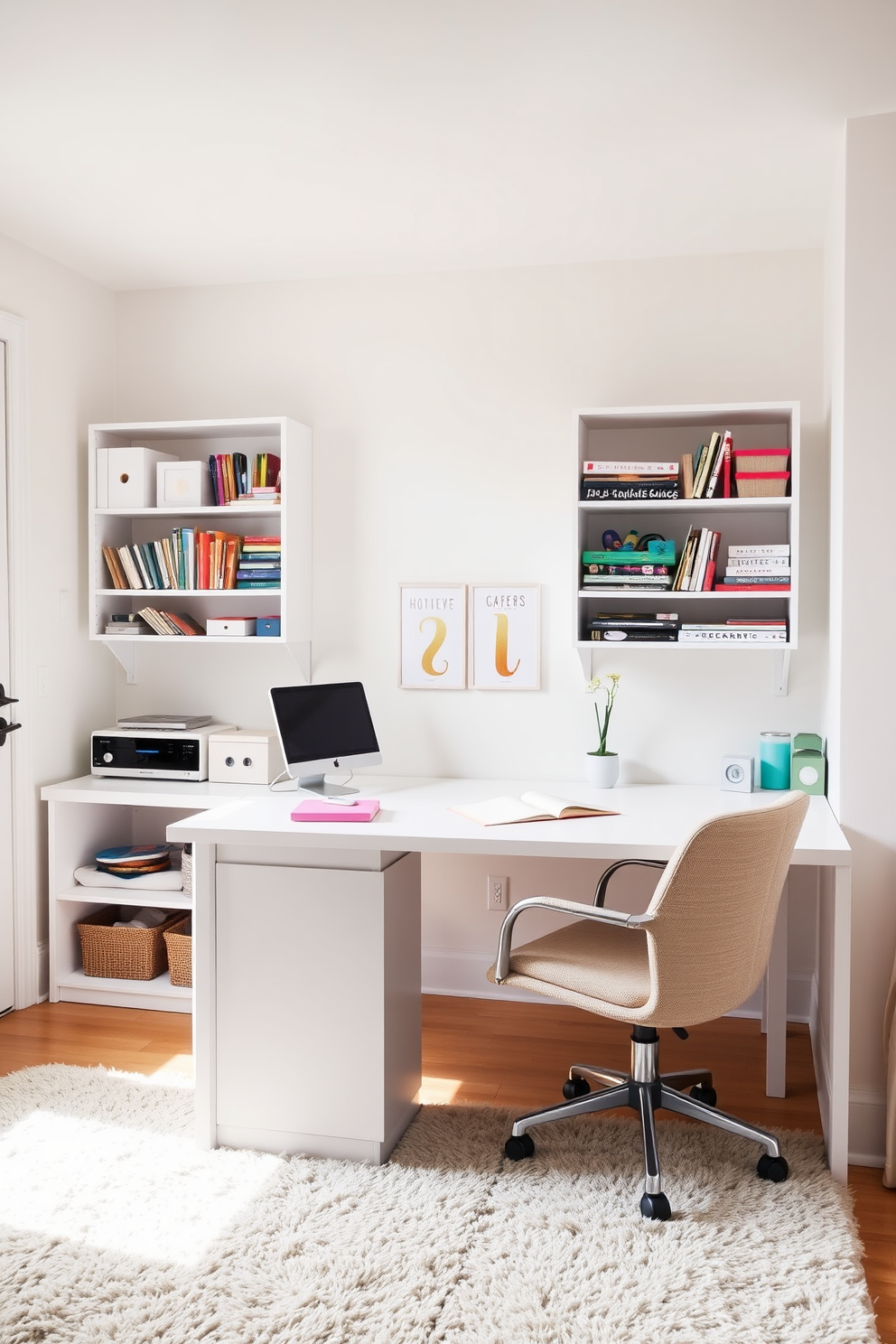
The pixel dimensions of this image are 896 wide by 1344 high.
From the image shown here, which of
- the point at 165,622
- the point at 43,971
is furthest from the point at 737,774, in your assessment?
the point at 43,971

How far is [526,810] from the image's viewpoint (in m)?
2.76

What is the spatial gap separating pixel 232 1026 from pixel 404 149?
2254 millimetres

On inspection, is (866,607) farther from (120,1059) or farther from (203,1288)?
(120,1059)

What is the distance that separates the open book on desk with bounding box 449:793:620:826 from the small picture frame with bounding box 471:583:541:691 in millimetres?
728

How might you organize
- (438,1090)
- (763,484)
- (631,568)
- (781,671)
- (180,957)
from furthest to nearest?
1. (180,957)
2. (781,671)
3. (631,568)
4. (763,484)
5. (438,1090)

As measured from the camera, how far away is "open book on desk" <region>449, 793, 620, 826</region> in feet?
8.75

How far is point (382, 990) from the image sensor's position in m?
2.43

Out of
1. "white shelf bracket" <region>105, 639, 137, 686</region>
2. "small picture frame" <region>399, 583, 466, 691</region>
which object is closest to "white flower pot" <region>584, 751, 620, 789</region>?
"small picture frame" <region>399, 583, 466, 691</region>

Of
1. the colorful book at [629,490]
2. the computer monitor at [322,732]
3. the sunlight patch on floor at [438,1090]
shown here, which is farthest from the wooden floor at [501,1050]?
the colorful book at [629,490]

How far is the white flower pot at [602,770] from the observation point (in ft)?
10.8

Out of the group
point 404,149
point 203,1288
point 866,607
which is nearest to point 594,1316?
point 203,1288

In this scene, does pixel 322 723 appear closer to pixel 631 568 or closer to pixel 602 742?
pixel 602 742

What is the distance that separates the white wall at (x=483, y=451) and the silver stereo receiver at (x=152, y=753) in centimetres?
30

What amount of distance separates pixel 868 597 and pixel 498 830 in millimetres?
1069
